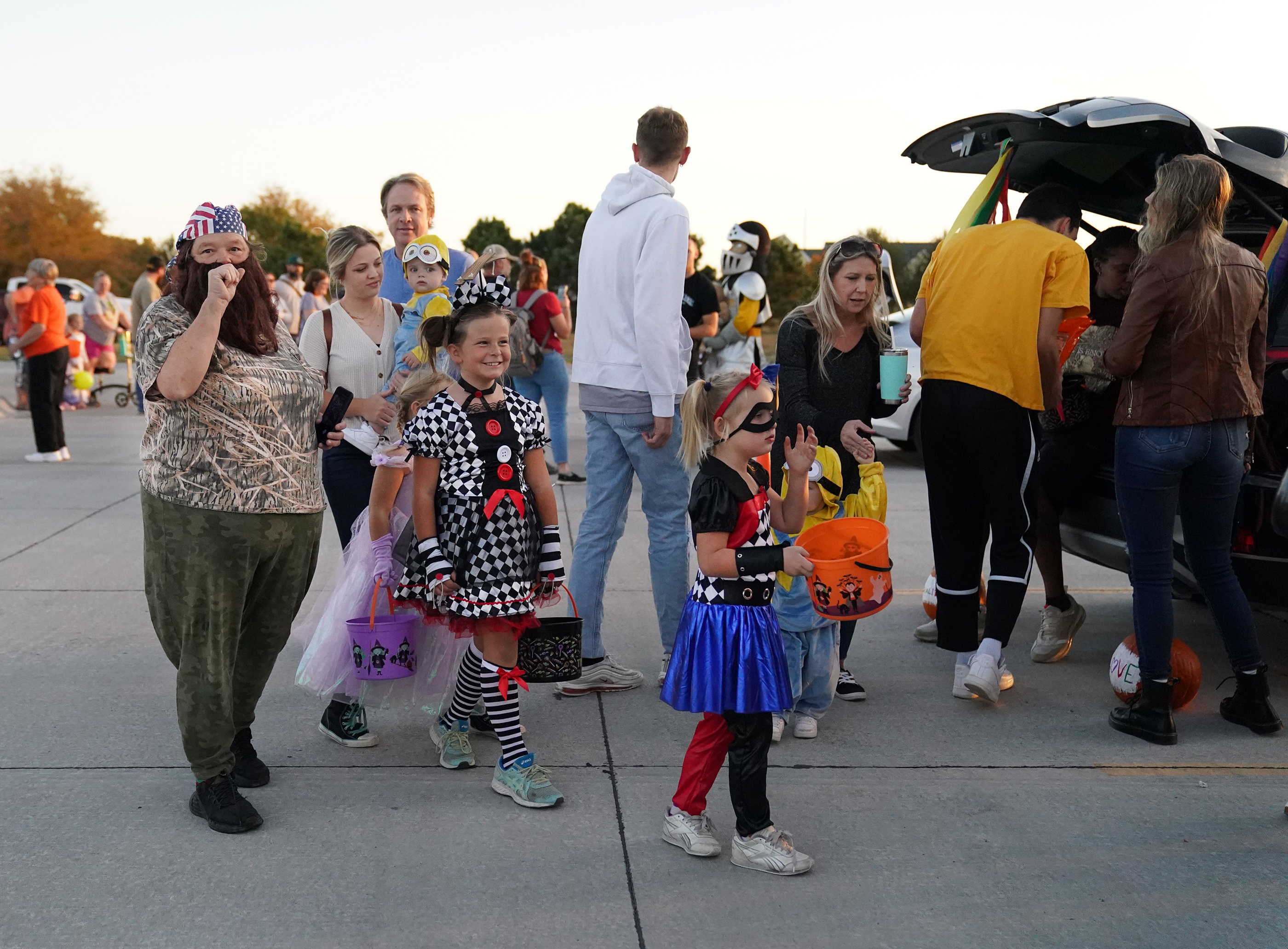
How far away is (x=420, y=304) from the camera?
4262mm

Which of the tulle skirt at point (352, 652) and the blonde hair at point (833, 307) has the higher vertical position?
the blonde hair at point (833, 307)

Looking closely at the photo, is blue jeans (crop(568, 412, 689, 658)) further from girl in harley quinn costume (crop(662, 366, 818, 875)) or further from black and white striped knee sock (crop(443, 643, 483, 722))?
girl in harley quinn costume (crop(662, 366, 818, 875))

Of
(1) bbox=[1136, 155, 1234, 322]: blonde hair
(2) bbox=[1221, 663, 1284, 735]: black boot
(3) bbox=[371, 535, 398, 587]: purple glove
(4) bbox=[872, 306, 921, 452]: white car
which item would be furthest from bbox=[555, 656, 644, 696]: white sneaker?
(4) bbox=[872, 306, 921, 452]: white car

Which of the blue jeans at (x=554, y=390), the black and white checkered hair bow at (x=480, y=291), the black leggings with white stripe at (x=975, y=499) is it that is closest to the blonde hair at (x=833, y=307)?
the black leggings with white stripe at (x=975, y=499)

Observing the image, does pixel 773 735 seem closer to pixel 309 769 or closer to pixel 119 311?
pixel 309 769

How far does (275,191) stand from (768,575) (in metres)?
92.9

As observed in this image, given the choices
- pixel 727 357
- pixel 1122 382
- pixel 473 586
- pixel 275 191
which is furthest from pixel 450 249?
pixel 275 191

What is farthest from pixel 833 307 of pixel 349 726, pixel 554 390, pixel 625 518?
pixel 554 390

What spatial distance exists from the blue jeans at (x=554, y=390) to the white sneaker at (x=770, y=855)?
654cm

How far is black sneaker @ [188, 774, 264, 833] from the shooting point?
333cm

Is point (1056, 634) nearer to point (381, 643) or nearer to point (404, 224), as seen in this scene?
point (381, 643)

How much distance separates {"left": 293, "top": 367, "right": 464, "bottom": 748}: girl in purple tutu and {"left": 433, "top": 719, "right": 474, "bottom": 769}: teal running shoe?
17cm

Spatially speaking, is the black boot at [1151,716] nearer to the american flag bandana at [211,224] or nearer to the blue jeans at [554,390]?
the american flag bandana at [211,224]

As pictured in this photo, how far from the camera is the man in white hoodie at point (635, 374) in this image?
14.4 feet
